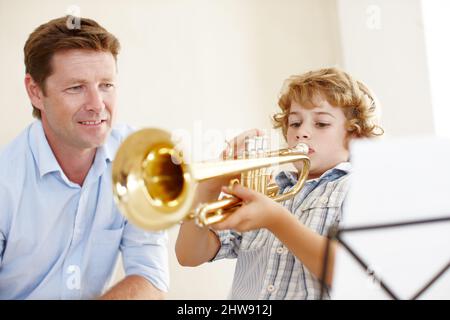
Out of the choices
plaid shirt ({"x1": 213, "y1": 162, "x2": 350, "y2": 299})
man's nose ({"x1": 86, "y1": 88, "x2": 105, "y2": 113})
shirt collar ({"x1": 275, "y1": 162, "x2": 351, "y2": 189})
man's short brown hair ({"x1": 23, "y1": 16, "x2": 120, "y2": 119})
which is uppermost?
man's short brown hair ({"x1": 23, "y1": 16, "x2": 120, "y2": 119})

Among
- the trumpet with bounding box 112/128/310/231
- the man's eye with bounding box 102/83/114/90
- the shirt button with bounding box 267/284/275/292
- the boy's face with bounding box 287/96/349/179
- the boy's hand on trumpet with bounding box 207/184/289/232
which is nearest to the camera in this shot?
the trumpet with bounding box 112/128/310/231

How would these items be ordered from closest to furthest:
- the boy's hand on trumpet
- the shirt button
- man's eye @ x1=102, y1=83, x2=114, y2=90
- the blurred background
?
1. the boy's hand on trumpet
2. the shirt button
3. man's eye @ x1=102, y1=83, x2=114, y2=90
4. the blurred background

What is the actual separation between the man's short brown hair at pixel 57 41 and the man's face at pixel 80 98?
0.02 metres

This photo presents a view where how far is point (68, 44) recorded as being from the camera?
1.16 meters

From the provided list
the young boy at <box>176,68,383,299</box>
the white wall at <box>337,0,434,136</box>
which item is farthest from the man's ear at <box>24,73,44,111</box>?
the white wall at <box>337,0,434,136</box>

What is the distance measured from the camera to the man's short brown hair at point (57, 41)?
1158 millimetres

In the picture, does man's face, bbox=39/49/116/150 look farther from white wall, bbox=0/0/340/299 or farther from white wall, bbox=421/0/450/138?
white wall, bbox=421/0/450/138

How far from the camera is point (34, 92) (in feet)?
4.00

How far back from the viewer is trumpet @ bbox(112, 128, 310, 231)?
713mm

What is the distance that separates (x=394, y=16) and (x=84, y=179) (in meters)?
1.02

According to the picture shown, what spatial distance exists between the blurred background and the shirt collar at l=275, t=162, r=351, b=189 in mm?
239
